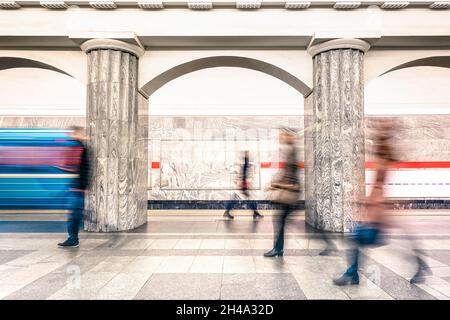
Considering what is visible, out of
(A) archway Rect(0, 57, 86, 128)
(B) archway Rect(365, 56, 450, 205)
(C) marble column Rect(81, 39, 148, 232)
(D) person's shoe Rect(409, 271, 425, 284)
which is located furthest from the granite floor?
(A) archway Rect(0, 57, 86, 128)

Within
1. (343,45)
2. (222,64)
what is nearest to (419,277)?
(343,45)

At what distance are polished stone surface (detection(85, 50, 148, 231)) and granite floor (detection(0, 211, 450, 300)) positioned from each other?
1.78 ft

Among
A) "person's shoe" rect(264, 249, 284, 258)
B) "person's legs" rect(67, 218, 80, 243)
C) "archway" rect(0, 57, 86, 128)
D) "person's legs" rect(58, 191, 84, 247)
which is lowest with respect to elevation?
"person's shoe" rect(264, 249, 284, 258)

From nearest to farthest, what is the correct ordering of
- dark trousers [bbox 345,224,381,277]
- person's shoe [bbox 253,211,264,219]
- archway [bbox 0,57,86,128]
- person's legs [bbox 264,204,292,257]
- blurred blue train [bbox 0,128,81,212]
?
1. dark trousers [bbox 345,224,381,277]
2. person's legs [bbox 264,204,292,257]
3. blurred blue train [bbox 0,128,81,212]
4. person's shoe [bbox 253,211,264,219]
5. archway [bbox 0,57,86,128]

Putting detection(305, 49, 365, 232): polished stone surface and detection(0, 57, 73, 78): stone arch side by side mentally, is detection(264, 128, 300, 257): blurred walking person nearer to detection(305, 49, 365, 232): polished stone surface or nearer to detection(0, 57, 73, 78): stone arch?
detection(305, 49, 365, 232): polished stone surface

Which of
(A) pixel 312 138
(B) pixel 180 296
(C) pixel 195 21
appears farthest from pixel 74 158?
(A) pixel 312 138

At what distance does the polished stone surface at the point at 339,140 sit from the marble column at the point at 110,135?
14.1 feet

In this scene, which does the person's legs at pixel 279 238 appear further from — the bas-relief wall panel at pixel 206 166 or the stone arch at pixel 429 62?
the bas-relief wall panel at pixel 206 166

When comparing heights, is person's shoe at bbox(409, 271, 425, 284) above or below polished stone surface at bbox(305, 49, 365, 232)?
below

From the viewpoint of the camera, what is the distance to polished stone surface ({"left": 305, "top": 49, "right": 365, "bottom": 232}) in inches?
277

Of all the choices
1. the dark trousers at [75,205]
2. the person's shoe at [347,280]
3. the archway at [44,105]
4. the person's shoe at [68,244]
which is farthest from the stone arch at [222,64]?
the person's shoe at [347,280]

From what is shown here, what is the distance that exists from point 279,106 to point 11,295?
10.4 meters

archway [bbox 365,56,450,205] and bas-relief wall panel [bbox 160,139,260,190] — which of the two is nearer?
archway [bbox 365,56,450,205]

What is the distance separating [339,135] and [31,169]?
7718mm
